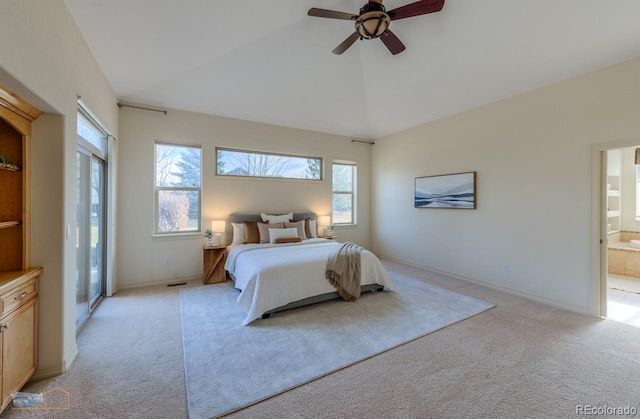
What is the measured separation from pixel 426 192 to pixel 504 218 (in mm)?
1421

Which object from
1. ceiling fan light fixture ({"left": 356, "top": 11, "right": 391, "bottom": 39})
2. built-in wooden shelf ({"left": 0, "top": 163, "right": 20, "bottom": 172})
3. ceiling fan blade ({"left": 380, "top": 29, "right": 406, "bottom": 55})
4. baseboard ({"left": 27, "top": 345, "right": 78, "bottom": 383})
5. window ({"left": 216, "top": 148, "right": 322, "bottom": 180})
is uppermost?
ceiling fan blade ({"left": 380, "top": 29, "right": 406, "bottom": 55})

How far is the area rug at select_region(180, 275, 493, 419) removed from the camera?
74.4 inches

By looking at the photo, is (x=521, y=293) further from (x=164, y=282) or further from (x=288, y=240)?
(x=164, y=282)

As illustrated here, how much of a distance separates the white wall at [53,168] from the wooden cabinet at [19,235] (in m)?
0.06

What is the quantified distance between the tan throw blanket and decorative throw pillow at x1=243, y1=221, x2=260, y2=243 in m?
1.62

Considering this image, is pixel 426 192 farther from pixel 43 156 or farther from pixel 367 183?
pixel 43 156

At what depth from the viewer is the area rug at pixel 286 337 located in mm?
1890

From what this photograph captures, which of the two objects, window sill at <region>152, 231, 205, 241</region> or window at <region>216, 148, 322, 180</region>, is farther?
window at <region>216, 148, 322, 180</region>

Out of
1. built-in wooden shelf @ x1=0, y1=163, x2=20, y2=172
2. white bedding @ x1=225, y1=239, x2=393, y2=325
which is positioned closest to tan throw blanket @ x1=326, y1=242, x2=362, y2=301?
white bedding @ x1=225, y1=239, x2=393, y2=325

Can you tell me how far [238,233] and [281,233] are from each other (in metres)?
0.77

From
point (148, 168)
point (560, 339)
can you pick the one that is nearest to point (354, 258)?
point (560, 339)

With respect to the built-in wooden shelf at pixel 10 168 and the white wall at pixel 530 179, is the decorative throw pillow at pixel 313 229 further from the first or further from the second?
the built-in wooden shelf at pixel 10 168

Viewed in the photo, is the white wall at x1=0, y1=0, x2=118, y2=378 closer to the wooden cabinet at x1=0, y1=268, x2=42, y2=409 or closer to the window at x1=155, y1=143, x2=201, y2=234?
the wooden cabinet at x1=0, y1=268, x2=42, y2=409

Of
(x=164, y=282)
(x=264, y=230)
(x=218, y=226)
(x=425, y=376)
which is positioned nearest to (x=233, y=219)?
(x=218, y=226)
